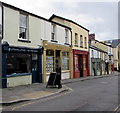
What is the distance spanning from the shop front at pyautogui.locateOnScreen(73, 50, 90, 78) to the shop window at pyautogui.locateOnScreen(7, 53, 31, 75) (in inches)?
327

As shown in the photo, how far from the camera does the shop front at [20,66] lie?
1196cm

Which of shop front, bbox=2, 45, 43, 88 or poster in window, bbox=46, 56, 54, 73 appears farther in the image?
poster in window, bbox=46, 56, 54, 73

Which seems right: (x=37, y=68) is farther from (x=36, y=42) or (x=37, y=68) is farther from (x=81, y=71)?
(x=81, y=71)

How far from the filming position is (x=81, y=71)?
23.6 m

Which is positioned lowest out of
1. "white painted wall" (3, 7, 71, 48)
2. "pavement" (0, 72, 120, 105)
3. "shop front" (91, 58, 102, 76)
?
"pavement" (0, 72, 120, 105)

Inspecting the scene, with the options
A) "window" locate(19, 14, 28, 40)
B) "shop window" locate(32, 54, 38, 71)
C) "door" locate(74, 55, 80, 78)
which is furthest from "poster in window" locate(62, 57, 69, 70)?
"window" locate(19, 14, 28, 40)

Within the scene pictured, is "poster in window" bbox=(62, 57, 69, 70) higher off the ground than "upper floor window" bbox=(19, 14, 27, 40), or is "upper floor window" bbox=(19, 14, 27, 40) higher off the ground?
"upper floor window" bbox=(19, 14, 27, 40)

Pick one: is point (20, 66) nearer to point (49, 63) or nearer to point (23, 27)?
point (23, 27)

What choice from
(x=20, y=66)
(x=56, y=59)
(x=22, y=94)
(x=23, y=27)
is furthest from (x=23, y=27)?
(x=22, y=94)

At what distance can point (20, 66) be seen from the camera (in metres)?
13.7

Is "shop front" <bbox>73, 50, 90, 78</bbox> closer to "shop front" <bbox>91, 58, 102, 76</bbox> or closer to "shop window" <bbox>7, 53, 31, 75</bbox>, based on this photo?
"shop front" <bbox>91, 58, 102, 76</bbox>

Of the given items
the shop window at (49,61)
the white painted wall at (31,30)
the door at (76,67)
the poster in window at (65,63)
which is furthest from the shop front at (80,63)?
the shop window at (49,61)

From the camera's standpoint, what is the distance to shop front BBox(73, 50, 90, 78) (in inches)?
851

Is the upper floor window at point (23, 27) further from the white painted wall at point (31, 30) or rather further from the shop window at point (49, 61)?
the shop window at point (49, 61)
